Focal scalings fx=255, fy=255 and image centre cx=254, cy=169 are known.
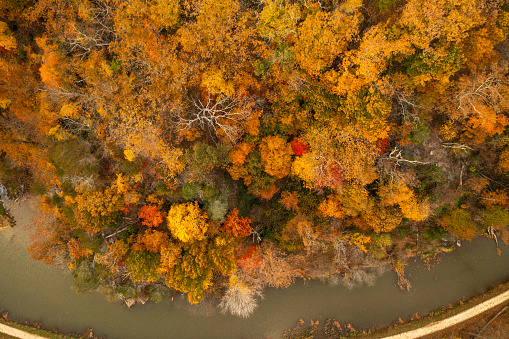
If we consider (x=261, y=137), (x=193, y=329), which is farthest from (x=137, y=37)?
(x=193, y=329)

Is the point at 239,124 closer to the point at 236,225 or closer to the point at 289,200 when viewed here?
the point at 289,200

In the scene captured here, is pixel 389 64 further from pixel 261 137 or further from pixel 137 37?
pixel 137 37

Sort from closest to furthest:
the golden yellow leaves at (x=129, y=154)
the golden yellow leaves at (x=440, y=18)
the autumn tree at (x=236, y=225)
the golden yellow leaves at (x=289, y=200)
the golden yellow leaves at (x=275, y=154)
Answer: the golden yellow leaves at (x=440, y=18)
the golden yellow leaves at (x=129, y=154)
the golden yellow leaves at (x=275, y=154)
the autumn tree at (x=236, y=225)
the golden yellow leaves at (x=289, y=200)

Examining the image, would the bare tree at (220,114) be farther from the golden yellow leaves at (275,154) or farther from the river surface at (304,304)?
the river surface at (304,304)

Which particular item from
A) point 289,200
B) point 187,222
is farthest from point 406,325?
point 187,222

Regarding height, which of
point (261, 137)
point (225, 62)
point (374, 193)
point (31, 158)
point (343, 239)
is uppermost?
point (225, 62)

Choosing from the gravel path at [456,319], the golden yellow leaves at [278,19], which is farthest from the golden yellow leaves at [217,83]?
the gravel path at [456,319]
